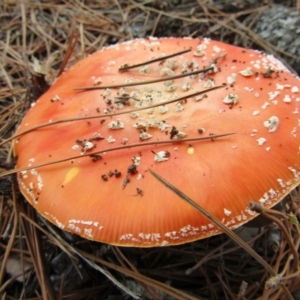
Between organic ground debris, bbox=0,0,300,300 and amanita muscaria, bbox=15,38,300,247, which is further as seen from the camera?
organic ground debris, bbox=0,0,300,300

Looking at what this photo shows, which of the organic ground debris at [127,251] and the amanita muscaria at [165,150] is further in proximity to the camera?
the organic ground debris at [127,251]

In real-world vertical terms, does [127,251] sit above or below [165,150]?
below

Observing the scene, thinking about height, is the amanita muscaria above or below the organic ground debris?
above

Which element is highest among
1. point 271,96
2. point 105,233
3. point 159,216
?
point 271,96

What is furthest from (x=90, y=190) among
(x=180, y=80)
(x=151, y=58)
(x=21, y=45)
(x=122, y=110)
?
(x=21, y=45)

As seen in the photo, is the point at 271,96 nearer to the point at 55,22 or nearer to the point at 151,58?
the point at 151,58

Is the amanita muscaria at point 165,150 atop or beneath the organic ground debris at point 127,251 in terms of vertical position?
atop

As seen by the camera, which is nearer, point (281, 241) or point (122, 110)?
point (122, 110)

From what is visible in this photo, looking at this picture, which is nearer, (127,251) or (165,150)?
(165,150)
